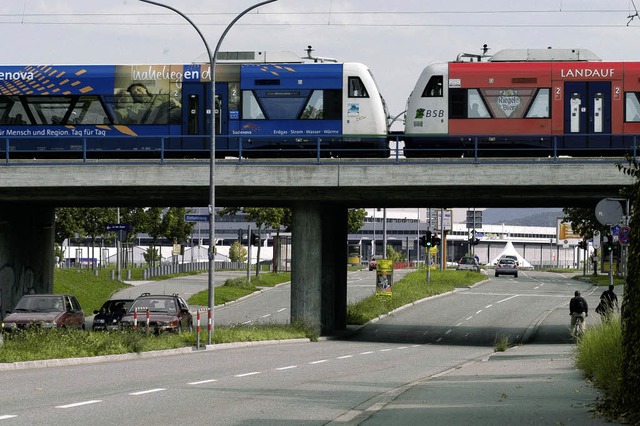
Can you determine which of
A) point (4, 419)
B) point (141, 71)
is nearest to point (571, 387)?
point (4, 419)

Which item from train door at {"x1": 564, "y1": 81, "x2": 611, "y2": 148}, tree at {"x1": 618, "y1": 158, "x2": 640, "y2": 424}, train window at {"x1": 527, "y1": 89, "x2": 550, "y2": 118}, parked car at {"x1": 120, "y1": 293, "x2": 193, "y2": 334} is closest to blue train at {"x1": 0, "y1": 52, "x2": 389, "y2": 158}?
train window at {"x1": 527, "y1": 89, "x2": 550, "y2": 118}

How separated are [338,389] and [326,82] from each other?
70.1ft

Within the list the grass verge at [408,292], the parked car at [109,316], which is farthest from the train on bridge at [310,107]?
the grass verge at [408,292]

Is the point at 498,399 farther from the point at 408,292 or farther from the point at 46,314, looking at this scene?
the point at 408,292

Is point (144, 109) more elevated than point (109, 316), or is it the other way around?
point (144, 109)

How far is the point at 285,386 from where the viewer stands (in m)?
18.1

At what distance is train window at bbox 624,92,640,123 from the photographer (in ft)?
120

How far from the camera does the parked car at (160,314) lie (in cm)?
2986

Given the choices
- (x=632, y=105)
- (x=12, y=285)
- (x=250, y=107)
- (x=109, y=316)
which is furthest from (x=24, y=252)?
(x=632, y=105)

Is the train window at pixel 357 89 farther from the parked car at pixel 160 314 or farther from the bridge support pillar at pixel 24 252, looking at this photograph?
the bridge support pillar at pixel 24 252

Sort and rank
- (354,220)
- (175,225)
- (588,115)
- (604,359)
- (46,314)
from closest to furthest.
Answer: (604,359)
(46,314)
(588,115)
(175,225)
(354,220)

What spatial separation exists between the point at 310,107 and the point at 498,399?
78.5ft

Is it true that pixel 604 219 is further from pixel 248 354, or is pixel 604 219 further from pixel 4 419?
pixel 4 419

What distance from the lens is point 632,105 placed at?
3681 centimetres
